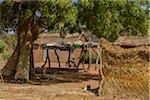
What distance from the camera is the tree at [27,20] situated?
16562 millimetres

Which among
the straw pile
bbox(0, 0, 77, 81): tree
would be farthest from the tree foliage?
the straw pile

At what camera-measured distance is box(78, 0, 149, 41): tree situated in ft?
57.6

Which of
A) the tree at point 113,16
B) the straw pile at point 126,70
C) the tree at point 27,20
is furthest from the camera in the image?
the tree at point 113,16

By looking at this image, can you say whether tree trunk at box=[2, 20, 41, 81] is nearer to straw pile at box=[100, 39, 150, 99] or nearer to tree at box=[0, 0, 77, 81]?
tree at box=[0, 0, 77, 81]

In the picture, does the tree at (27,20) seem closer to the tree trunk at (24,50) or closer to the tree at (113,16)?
the tree trunk at (24,50)

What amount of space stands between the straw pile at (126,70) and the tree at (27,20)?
319cm

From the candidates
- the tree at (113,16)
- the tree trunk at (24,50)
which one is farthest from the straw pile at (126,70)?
the tree trunk at (24,50)

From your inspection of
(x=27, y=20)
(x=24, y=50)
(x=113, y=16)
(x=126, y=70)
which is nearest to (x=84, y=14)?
(x=113, y=16)

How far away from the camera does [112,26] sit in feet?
63.5

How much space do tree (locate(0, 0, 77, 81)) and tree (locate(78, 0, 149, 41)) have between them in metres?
1.07

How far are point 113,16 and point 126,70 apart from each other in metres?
5.11

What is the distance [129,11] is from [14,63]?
255 inches

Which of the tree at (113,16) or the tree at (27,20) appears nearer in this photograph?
the tree at (27,20)

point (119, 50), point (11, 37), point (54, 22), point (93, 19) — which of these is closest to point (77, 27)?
point (93, 19)
